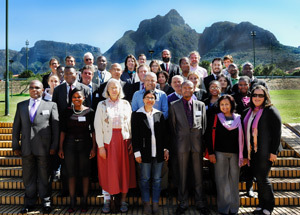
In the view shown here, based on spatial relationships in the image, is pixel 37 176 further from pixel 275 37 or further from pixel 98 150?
pixel 275 37

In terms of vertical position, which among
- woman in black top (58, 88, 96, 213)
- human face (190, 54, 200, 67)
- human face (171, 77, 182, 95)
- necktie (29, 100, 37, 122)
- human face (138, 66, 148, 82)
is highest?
human face (190, 54, 200, 67)

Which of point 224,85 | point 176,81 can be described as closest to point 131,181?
point 176,81

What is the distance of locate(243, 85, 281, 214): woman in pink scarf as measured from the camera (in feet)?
13.4

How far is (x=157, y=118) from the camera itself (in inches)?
166

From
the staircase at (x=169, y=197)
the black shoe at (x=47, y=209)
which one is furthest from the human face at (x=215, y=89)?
the black shoe at (x=47, y=209)

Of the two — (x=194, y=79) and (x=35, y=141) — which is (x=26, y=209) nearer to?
(x=35, y=141)

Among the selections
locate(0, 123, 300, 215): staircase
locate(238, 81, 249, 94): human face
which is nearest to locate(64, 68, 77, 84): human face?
Answer: locate(0, 123, 300, 215): staircase

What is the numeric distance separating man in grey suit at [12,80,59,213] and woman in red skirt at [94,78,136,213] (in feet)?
2.61

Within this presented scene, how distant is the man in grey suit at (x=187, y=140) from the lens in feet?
13.9

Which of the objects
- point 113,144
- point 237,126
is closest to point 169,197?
point 113,144

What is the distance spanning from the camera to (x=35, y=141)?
13.9 ft

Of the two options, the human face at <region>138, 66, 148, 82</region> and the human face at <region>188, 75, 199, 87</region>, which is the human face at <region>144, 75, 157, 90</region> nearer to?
the human face at <region>138, 66, 148, 82</region>

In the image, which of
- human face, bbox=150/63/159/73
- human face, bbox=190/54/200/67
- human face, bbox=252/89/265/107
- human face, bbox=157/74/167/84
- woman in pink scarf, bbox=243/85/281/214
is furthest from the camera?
human face, bbox=190/54/200/67

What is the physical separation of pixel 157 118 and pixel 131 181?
1145mm
